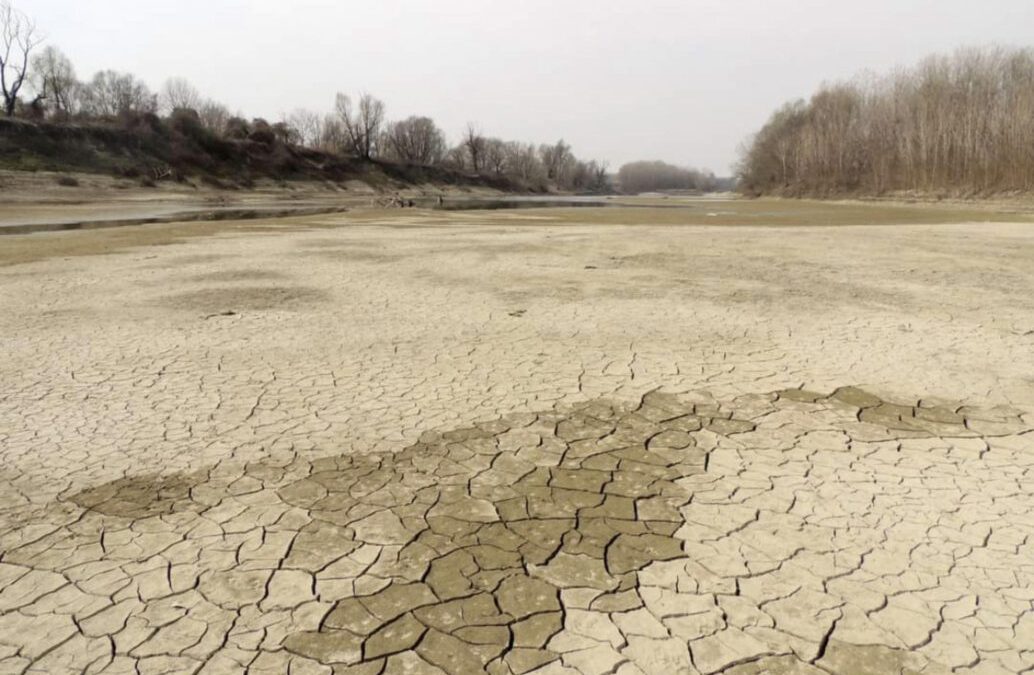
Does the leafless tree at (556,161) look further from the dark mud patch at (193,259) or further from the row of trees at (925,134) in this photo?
the dark mud patch at (193,259)

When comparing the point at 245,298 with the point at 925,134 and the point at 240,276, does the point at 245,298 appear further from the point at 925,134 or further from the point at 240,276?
the point at 925,134

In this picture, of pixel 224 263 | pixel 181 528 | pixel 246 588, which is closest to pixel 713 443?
pixel 246 588

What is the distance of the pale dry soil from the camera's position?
215 cm

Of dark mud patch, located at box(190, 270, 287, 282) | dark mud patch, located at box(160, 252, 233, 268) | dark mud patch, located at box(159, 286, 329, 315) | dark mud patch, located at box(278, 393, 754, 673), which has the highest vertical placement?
dark mud patch, located at box(160, 252, 233, 268)

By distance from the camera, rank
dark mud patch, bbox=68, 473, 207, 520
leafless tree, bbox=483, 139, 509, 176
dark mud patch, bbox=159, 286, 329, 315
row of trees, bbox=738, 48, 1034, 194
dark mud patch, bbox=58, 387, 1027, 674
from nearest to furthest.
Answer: dark mud patch, bbox=58, 387, 1027, 674
dark mud patch, bbox=68, 473, 207, 520
dark mud patch, bbox=159, 286, 329, 315
row of trees, bbox=738, 48, 1034, 194
leafless tree, bbox=483, 139, 509, 176

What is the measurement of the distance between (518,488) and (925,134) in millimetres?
57208

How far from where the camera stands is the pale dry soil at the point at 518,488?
2152mm

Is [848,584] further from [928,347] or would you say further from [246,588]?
[928,347]

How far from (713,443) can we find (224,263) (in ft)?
34.1

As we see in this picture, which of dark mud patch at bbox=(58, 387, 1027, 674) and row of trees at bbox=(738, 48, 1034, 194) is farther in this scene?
row of trees at bbox=(738, 48, 1034, 194)

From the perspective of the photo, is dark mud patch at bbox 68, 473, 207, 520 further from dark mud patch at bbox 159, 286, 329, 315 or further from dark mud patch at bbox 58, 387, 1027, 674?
dark mud patch at bbox 159, 286, 329, 315

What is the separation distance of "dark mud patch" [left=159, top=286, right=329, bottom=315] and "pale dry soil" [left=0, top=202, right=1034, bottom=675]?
1.05 feet

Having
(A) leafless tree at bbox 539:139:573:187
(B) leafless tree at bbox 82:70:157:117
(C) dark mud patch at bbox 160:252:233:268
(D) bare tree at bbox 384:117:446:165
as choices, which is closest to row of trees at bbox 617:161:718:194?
(A) leafless tree at bbox 539:139:573:187

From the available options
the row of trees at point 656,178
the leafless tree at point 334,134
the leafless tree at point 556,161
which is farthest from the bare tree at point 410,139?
the row of trees at point 656,178
